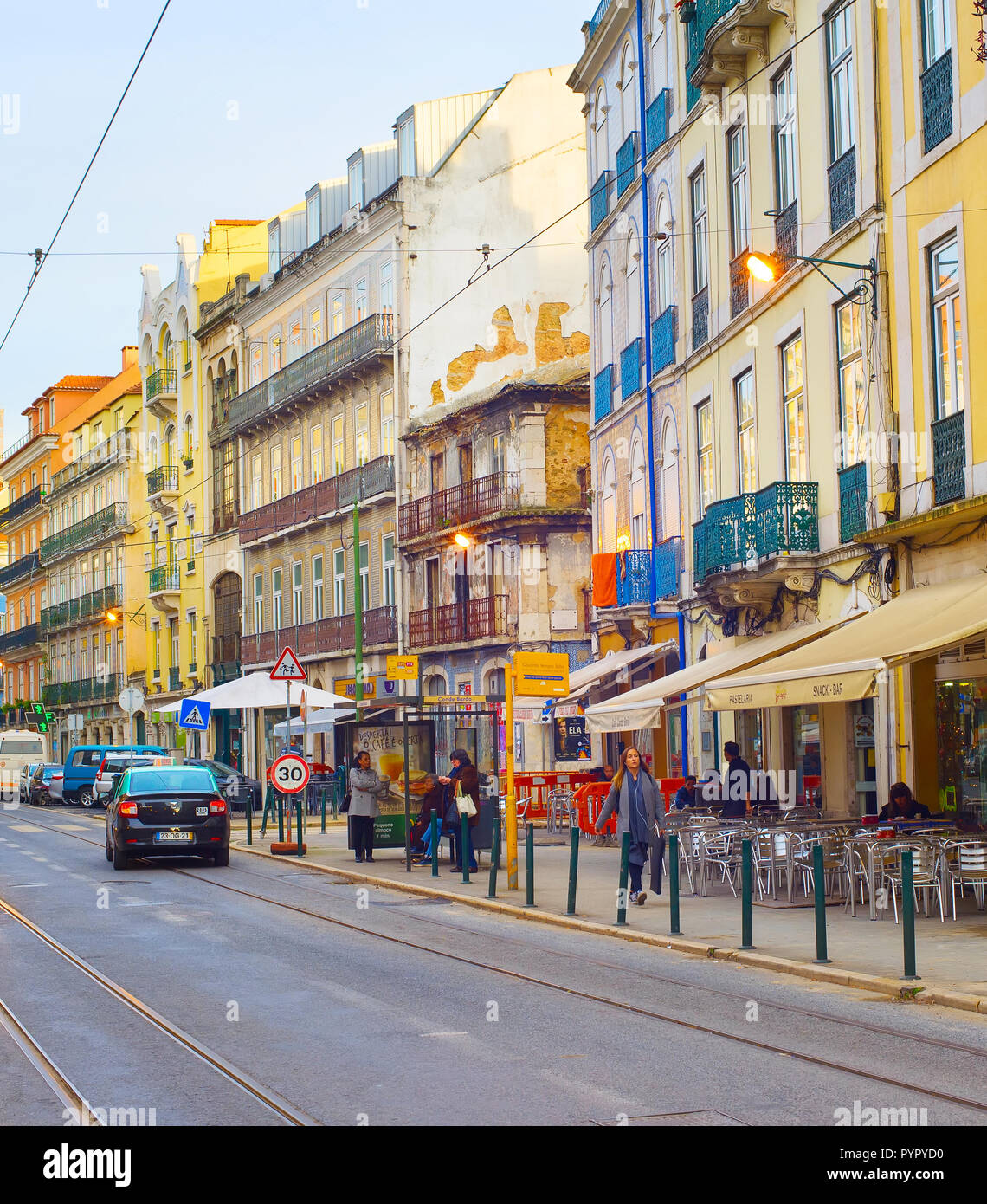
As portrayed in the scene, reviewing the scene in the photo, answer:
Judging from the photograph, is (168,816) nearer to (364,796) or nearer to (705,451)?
(364,796)

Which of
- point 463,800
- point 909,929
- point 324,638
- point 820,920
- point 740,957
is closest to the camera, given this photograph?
point 909,929

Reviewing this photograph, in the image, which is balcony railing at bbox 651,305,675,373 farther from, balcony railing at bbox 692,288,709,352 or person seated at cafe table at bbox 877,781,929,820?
person seated at cafe table at bbox 877,781,929,820

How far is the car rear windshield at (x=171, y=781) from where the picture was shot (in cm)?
2448

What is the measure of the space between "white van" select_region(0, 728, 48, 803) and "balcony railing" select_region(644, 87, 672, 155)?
40215 mm

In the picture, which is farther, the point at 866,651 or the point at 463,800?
the point at 463,800

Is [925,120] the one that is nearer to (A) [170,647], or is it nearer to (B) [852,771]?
(B) [852,771]

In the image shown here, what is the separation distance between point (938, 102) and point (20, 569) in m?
82.2

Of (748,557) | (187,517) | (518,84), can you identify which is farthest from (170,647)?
(748,557)

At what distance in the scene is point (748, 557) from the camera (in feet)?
77.5

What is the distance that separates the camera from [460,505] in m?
43.6

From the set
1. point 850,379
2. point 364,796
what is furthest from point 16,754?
point 850,379

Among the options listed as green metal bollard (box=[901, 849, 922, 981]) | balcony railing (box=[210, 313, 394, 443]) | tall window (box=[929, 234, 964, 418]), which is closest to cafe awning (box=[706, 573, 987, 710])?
tall window (box=[929, 234, 964, 418])

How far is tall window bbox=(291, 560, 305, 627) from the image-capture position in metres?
54.7

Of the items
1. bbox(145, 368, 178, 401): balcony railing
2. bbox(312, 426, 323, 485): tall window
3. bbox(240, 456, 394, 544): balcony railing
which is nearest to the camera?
bbox(240, 456, 394, 544): balcony railing
